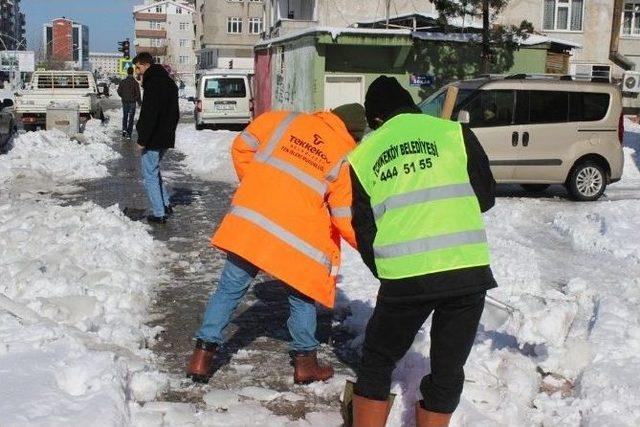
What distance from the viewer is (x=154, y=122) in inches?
388

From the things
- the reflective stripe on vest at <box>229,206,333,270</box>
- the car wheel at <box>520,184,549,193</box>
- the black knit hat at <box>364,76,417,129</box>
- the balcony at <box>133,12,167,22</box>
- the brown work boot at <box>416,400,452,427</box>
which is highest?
the balcony at <box>133,12,167,22</box>

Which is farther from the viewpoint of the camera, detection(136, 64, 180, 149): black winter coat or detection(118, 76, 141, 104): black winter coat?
detection(118, 76, 141, 104): black winter coat

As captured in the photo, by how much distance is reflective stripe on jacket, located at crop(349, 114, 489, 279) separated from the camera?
139 inches

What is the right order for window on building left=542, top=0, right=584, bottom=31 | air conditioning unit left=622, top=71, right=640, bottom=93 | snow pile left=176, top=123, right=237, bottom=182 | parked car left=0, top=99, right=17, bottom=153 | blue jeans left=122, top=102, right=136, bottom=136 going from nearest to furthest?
snow pile left=176, top=123, right=237, bottom=182 → parked car left=0, top=99, right=17, bottom=153 → air conditioning unit left=622, top=71, right=640, bottom=93 → blue jeans left=122, top=102, right=136, bottom=136 → window on building left=542, top=0, right=584, bottom=31

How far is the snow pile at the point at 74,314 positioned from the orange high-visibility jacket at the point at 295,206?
1015mm

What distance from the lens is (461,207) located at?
3.57 metres

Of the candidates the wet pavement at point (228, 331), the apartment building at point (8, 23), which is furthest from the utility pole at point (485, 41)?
the apartment building at point (8, 23)

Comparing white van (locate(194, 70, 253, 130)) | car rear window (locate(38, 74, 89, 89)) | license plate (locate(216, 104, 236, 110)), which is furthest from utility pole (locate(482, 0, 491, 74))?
car rear window (locate(38, 74, 89, 89))

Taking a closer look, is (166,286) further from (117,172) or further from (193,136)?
(193,136)

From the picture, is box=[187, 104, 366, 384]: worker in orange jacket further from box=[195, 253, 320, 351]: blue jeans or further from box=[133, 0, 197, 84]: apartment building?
box=[133, 0, 197, 84]: apartment building

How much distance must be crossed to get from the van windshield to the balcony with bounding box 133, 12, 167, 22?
119877 mm

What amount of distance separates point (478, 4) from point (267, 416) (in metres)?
18.4

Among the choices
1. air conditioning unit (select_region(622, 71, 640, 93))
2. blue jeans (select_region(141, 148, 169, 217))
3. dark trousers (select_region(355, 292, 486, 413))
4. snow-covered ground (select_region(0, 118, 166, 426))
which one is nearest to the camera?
dark trousers (select_region(355, 292, 486, 413))

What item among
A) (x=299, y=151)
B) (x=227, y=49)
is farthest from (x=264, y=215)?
(x=227, y=49)
